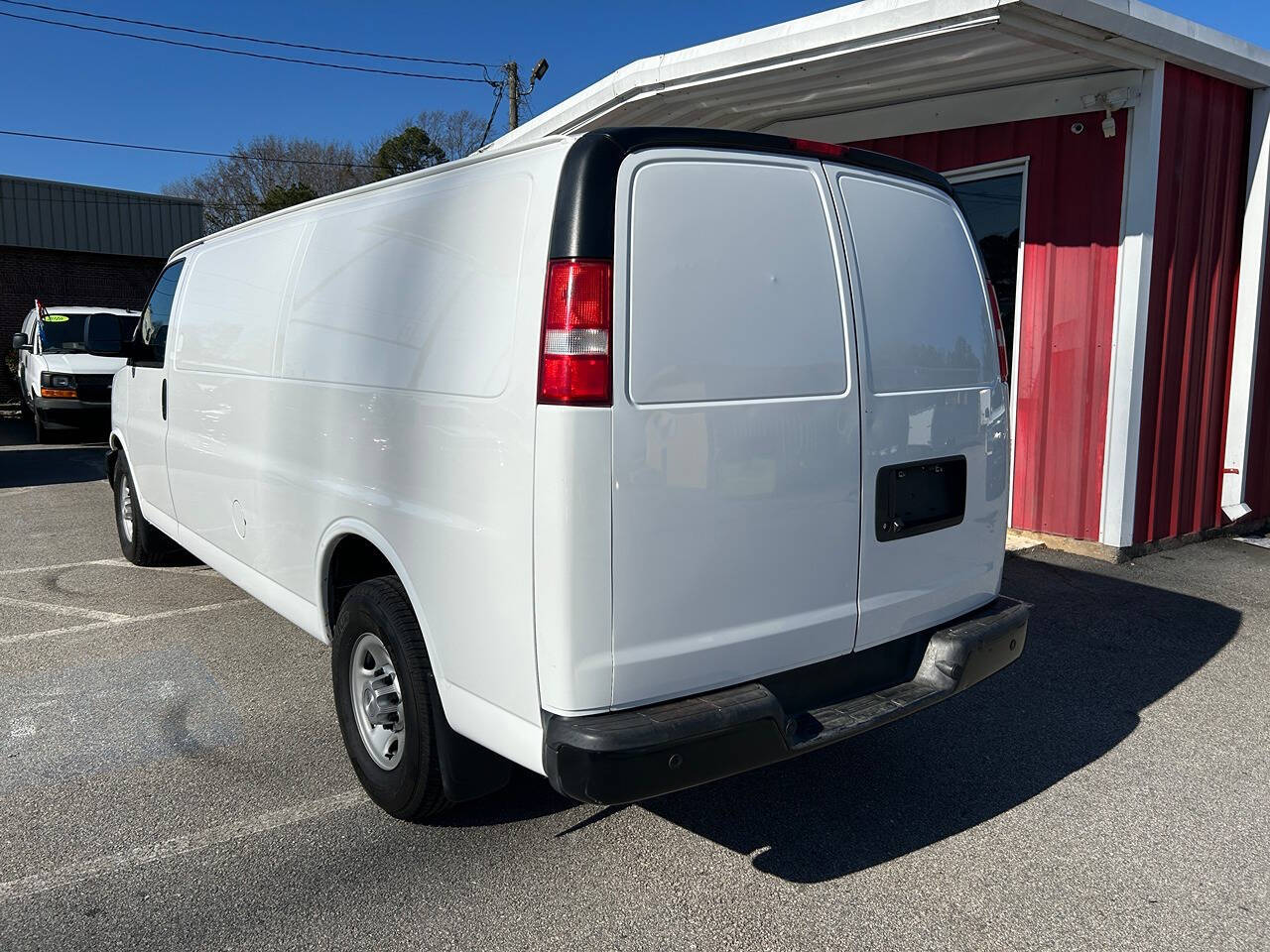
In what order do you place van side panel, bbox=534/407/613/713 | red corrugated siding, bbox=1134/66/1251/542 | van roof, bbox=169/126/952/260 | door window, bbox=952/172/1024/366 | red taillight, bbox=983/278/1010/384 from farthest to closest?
door window, bbox=952/172/1024/366 < red corrugated siding, bbox=1134/66/1251/542 < red taillight, bbox=983/278/1010/384 < van roof, bbox=169/126/952/260 < van side panel, bbox=534/407/613/713

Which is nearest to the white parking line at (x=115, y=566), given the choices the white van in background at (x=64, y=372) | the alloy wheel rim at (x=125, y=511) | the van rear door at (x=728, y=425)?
the alloy wheel rim at (x=125, y=511)

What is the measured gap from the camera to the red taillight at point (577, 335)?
2.39m

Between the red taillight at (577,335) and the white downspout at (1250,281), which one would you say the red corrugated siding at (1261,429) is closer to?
the white downspout at (1250,281)

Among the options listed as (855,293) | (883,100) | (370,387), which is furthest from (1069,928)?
(883,100)

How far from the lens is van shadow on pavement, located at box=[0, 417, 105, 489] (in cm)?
1102

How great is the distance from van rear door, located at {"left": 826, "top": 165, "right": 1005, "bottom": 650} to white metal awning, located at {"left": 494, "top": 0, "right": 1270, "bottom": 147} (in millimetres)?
2789

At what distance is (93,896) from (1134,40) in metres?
6.75

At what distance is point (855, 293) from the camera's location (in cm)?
288

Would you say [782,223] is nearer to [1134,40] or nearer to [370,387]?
[370,387]

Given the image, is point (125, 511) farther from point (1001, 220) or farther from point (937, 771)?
point (1001, 220)

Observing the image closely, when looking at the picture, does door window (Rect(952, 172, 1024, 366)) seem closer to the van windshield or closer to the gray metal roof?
the van windshield

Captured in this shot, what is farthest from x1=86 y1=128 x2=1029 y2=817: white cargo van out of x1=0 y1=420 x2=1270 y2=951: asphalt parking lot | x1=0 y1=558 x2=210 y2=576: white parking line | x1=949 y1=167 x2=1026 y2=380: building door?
x1=949 y1=167 x2=1026 y2=380: building door

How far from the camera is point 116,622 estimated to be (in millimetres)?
5434

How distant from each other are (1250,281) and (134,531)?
26.7 feet
